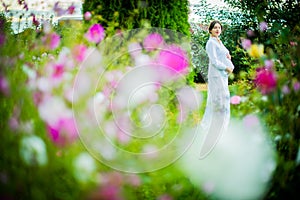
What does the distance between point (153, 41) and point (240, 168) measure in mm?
1791

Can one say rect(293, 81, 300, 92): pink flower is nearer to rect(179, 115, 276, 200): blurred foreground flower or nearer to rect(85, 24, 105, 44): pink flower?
rect(179, 115, 276, 200): blurred foreground flower

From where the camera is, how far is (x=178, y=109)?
438 centimetres

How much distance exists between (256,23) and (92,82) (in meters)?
6.28

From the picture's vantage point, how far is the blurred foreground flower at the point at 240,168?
103 inches

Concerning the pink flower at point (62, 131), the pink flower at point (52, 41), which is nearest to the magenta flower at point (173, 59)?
the pink flower at point (52, 41)

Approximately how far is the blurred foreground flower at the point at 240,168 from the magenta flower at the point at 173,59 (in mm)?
1091

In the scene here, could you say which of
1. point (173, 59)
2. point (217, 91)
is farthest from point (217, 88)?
point (173, 59)

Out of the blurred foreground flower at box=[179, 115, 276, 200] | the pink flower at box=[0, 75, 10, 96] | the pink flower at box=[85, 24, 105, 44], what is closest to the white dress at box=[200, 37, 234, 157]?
the blurred foreground flower at box=[179, 115, 276, 200]

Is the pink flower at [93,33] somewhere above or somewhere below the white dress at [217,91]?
above

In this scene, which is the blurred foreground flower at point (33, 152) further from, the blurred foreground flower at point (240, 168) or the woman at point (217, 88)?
the woman at point (217, 88)

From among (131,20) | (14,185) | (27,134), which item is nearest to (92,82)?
(27,134)

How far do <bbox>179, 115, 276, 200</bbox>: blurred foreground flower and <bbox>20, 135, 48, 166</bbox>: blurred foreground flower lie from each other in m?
1.08

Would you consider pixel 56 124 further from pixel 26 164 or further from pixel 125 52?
pixel 125 52

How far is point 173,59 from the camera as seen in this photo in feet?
13.6
